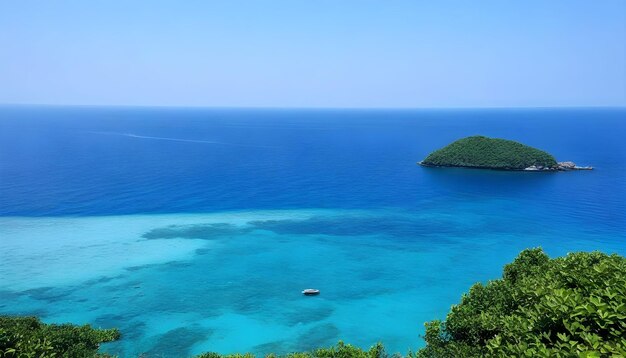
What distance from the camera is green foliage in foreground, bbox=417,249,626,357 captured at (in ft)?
38.1

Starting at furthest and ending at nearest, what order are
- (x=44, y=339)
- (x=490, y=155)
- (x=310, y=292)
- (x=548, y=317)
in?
(x=490, y=155)
(x=310, y=292)
(x=44, y=339)
(x=548, y=317)

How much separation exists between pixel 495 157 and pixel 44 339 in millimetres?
104022

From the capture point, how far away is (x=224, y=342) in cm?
3155

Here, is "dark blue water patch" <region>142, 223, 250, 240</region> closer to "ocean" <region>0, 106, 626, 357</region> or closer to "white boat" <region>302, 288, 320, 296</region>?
"ocean" <region>0, 106, 626, 357</region>

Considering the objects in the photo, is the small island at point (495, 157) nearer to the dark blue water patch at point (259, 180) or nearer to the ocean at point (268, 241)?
the ocean at point (268, 241)

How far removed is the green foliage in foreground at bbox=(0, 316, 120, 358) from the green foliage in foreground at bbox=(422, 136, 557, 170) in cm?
9531

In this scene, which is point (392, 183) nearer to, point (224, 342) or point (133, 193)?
point (133, 193)

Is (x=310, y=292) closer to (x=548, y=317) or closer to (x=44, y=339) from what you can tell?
(x=44, y=339)

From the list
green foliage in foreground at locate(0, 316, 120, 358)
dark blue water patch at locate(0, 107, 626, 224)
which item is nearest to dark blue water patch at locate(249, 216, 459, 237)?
dark blue water patch at locate(0, 107, 626, 224)

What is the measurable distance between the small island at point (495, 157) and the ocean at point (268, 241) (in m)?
3.94

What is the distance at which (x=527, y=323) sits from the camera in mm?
14016

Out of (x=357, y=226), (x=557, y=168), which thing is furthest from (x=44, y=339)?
(x=557, y=168)

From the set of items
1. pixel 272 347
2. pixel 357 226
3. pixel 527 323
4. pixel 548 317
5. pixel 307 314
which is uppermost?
pixel 548 317

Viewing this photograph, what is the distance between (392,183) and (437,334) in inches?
2738
